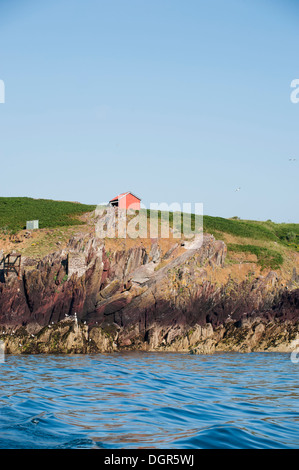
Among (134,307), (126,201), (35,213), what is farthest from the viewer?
(35,213)

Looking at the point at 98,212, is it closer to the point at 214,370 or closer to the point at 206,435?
the point at 214,370

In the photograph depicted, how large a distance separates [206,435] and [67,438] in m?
3.16

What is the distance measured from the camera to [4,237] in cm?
5072

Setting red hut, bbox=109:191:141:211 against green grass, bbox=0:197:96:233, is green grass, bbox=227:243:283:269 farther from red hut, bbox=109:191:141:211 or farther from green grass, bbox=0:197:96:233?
green grass, bbox=0:197:96:233

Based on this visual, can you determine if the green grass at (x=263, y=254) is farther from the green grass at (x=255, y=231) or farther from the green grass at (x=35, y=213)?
the green grass at (x=35, y=213)

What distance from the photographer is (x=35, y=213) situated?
2598 inches

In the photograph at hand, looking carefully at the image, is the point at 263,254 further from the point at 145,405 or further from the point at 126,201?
the point at 145,405

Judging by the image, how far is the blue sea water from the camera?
33.9ft

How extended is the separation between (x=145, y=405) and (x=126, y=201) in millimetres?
47207

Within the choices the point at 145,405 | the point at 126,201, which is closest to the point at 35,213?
the point at 126,201

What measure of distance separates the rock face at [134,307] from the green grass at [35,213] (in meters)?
18.3

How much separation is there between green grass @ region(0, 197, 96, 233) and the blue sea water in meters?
34.6

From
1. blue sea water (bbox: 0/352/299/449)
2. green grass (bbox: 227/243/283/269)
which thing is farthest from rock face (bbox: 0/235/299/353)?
green grass (bbox: 227/243/283/269)
